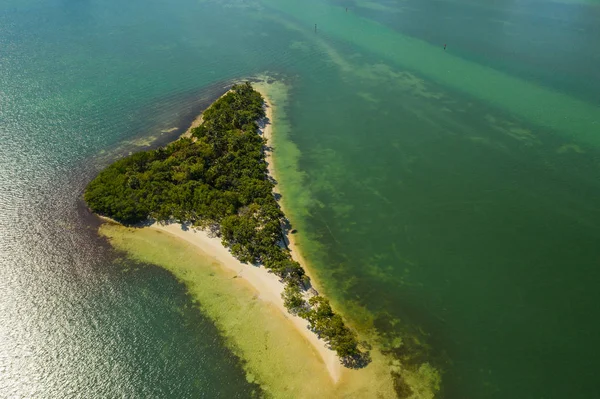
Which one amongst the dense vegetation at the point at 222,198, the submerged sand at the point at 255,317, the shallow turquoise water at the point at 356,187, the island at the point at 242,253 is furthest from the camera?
the dense vegetation at the point at 222,198

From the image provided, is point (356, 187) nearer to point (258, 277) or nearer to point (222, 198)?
point (222, 198)

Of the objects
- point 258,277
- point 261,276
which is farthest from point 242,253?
point 261,276

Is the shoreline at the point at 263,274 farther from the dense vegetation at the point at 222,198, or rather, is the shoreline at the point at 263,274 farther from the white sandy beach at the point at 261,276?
the dense vegetation at the point at 222,198

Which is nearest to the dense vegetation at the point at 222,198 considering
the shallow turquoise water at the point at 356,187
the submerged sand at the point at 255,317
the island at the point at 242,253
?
the island at the point at 242,253

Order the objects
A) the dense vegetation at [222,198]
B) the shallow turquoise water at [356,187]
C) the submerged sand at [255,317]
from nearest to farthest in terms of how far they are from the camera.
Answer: the submerged sand at [255,317] → the shallow turquoise water at [356,187] → the dense vegetation at [222,198]

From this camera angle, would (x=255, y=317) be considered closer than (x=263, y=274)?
Yes

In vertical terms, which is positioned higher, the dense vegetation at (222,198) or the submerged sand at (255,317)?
the dense vegetation at (222,198)

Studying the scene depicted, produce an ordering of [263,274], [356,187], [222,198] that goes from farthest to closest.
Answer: [356,187] → [222,198] → [263,274]
